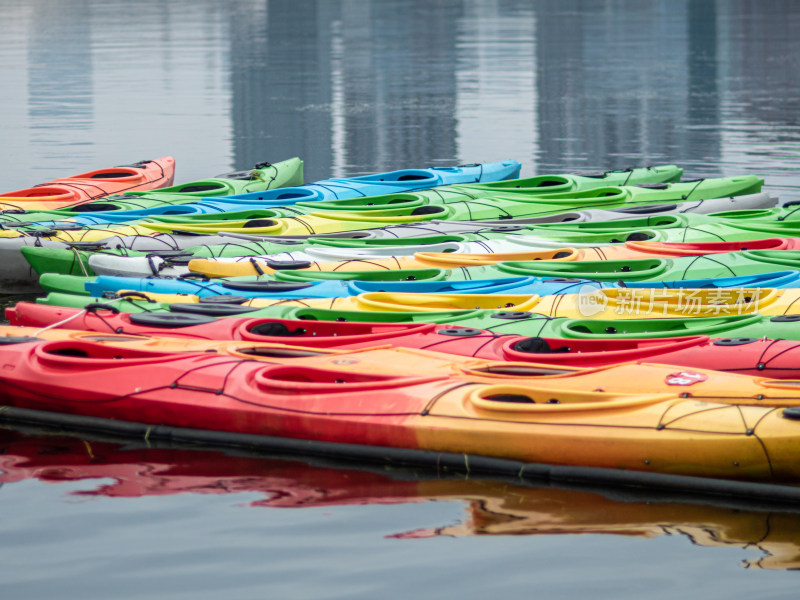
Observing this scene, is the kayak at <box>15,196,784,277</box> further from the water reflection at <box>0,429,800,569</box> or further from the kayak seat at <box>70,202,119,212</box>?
the water reflection at <box>0,429,800,569</box>

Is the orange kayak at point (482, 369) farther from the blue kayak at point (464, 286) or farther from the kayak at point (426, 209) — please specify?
the kayak at point (426, 209)

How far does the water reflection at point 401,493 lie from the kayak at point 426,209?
4.90m

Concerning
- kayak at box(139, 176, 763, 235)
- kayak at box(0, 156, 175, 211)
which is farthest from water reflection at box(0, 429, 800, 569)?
kayak at box(0, 156, 175, 211)

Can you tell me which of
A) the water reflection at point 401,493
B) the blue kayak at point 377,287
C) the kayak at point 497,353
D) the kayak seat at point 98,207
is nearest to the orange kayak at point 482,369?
the kayak at point 497,353

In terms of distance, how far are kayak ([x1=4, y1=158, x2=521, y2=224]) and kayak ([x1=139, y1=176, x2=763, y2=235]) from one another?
2.44 feet

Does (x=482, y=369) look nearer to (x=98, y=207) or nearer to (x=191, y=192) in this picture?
(x=98, y=207)

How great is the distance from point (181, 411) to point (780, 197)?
12460 mm

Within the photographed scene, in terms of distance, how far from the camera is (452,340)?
28.7ft

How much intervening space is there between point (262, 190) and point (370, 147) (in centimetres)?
776

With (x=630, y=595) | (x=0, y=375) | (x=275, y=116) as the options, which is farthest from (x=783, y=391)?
(x=275, y=116)

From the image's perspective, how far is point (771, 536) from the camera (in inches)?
257

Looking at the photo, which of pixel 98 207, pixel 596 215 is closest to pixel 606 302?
pixel 596 215

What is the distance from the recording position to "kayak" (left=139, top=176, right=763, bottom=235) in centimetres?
1308

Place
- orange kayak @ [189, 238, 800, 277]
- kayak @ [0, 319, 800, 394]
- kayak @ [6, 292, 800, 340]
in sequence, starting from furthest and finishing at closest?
orange kayak @ [189, 238, 800, 277], kayak @ [6, 292, 800, 340], kayak @ [0, 319, 800, 394]
